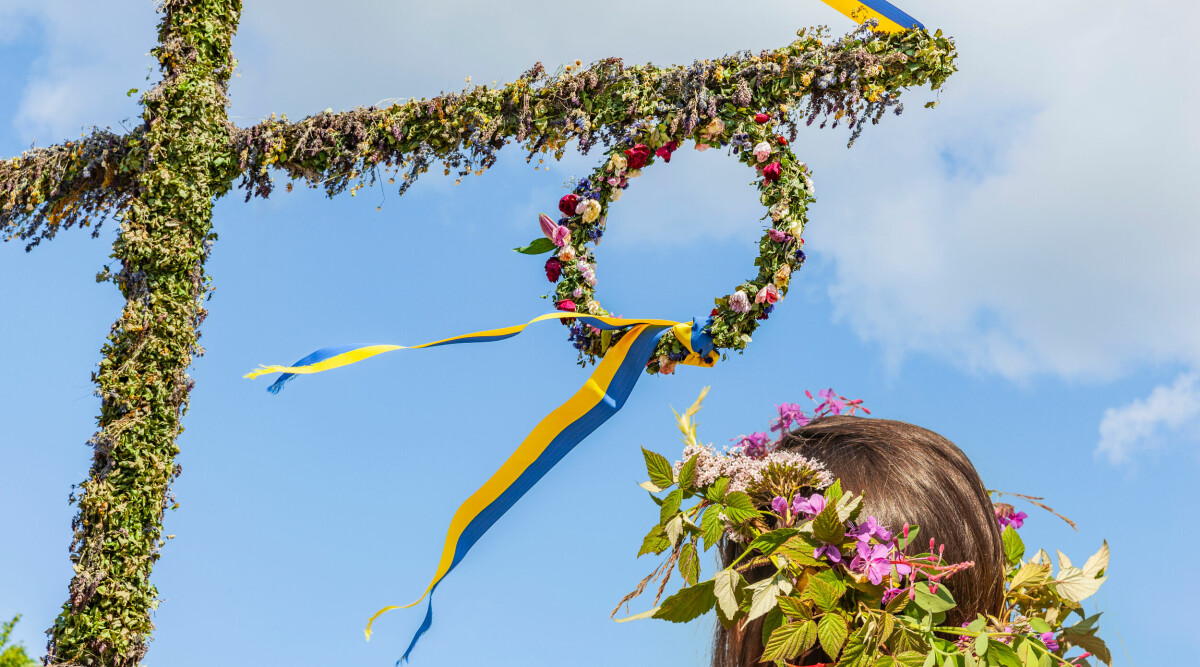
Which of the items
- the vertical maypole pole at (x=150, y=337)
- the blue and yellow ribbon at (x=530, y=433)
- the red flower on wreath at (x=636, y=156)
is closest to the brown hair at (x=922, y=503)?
the blue and yellow ribbon at (x=530, y=433)

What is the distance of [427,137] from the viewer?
479 cm

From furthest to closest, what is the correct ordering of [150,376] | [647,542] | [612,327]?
[150,376], [612,327], [647,542]

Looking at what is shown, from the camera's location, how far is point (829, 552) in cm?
174

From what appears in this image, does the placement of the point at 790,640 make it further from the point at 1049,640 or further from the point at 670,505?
the point at 1049,640

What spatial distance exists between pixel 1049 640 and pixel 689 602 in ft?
2.46

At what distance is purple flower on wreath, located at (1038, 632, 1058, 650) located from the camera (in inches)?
73.0

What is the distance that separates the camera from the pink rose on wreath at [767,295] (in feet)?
11.3

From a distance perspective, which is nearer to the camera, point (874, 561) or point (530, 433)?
point (874, 561)

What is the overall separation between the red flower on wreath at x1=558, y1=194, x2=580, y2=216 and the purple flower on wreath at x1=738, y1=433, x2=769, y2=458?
6.07 ft

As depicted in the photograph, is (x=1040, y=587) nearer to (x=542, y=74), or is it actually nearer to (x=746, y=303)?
(x=746, y=303)

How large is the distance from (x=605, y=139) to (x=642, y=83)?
0.99 feet

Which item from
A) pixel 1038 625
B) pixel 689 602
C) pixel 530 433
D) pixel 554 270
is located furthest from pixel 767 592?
pixel 554 270

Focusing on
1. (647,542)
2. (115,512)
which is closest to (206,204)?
(115,512)

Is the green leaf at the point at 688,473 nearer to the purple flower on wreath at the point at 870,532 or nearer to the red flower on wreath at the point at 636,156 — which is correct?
the purple flower on wreath at the point at 870,532
